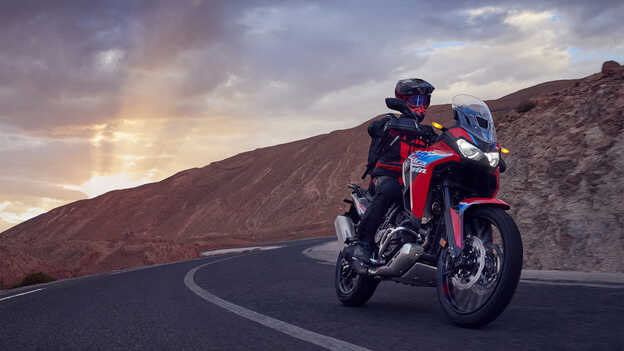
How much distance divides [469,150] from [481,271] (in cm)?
100

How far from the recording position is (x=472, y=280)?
4.04 metres

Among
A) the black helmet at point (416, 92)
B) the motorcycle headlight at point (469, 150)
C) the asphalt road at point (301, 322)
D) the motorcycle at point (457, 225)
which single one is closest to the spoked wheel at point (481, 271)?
the motorcycle at point (457, 225)

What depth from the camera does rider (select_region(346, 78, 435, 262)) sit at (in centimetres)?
547

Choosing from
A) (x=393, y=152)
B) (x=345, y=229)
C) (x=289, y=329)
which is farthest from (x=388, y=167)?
(x=289, y=329)

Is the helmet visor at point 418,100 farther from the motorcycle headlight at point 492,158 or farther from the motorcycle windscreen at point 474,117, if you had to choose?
the motorcycle headlight at point 492,158

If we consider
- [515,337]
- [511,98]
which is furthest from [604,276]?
[511,98]

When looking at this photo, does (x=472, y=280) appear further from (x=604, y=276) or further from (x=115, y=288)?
(x=115, y=288)

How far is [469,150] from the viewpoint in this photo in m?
4.40

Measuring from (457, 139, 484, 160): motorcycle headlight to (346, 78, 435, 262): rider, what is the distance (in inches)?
37.8

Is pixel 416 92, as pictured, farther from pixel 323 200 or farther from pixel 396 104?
pixel 323 200

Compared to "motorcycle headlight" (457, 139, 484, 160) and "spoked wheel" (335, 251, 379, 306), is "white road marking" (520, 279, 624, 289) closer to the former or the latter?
"spoked wheel" (335, 251, 379, 306)

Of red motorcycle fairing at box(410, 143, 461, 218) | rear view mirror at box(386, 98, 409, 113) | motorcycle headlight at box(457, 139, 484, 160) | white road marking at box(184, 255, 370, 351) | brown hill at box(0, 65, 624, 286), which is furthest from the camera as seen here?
brown hill at box(0, 65, 624, 286)

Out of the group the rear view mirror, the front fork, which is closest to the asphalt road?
the front fork

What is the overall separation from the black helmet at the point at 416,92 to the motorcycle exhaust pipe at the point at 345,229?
5.19ft
